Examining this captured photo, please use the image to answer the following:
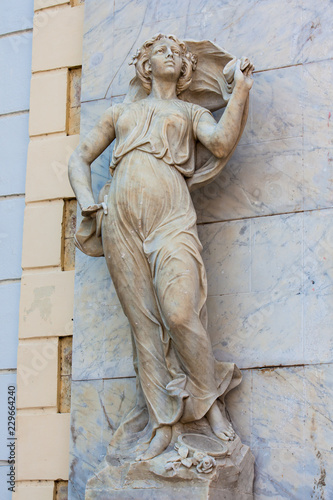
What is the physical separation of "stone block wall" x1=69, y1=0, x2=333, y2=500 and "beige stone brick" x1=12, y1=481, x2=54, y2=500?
0.30 meters

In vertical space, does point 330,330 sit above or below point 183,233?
below

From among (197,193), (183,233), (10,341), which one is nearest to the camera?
(183,233)

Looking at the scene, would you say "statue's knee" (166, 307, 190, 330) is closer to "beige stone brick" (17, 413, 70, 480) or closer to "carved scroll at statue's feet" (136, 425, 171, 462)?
"carved scroll at statue's feet" (136, 425, 171, 462)

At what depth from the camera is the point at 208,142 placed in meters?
7.48

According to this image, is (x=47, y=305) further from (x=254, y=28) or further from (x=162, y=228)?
(x=254, y=28)

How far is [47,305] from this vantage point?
834 centimetres

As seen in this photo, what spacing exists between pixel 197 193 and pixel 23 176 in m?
1.65

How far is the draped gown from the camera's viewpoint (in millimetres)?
7008

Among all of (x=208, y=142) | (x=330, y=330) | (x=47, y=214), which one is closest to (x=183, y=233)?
(x=208, y=142)

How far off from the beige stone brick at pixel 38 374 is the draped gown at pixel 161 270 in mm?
921

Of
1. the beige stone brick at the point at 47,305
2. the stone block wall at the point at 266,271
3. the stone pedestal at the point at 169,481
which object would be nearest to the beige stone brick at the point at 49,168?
the stone block wall at the point at 266,271

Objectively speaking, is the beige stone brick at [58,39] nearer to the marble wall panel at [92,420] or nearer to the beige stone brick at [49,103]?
the beige stone brick at [49,103]

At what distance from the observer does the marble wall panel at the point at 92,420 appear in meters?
7.64

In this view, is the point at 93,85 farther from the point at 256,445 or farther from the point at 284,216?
the point at 256,445
